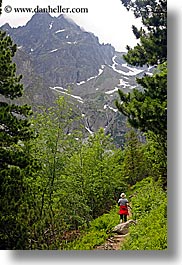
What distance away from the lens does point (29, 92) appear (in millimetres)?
3506

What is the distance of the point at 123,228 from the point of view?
3.46 metres

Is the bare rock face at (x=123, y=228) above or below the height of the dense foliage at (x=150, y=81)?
below

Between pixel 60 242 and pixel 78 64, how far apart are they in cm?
129

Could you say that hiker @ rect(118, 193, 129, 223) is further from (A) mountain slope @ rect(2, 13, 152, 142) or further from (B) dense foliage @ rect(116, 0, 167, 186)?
(A) mountain slope @ rect(2, 13, 152, 142)

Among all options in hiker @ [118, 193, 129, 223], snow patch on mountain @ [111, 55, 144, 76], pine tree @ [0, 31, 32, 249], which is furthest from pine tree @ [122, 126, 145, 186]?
pine tree @ [0, 31, 32, 249]

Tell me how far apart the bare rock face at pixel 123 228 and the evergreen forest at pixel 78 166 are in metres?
0.03

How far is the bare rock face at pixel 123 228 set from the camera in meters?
3.46

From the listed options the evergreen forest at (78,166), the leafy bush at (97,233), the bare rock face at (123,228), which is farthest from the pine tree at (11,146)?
the bare rock face at (123,228)

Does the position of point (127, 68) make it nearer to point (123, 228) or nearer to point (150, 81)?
point (150, 81)

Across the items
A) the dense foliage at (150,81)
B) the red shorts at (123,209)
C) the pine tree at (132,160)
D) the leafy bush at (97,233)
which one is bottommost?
the leafy bush at (97,233)

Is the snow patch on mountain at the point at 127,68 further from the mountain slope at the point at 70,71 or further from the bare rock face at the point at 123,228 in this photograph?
the bare rock face at the point at 123,228

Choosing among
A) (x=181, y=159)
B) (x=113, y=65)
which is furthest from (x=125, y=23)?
(x=181, y=159)

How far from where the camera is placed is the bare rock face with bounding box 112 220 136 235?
11.3 feet

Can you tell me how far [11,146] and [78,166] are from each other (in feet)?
1.64
